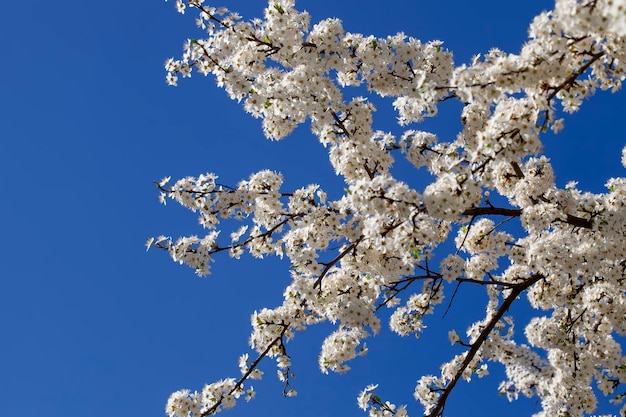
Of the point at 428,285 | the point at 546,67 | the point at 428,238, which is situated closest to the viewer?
the point at 546,67

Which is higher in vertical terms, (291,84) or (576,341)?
(291,84)

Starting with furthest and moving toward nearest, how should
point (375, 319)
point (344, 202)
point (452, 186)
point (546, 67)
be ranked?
point (375, 319)
point (344, 202)
point (452, 186)
point (546, 67)

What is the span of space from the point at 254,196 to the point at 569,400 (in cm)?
687

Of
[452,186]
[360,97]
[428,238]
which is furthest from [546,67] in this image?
[360,97]

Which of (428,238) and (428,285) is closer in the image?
(428,238)

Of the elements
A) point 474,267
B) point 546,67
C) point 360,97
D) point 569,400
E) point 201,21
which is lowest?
point 569,400

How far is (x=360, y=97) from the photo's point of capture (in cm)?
1195

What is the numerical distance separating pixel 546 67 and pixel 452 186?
69.3 inches

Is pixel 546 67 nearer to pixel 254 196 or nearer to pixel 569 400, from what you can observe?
pixel 254 196

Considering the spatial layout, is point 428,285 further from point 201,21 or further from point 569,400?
point 201,21

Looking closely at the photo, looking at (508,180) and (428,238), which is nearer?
(428,238)

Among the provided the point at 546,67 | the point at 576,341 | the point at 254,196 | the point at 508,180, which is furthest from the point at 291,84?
the point at 576,341

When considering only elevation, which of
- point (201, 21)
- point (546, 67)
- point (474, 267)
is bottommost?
point (546, 67)

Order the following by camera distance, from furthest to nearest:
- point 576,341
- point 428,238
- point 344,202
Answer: point 576,341
point 344,202
point 428,238
